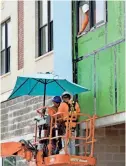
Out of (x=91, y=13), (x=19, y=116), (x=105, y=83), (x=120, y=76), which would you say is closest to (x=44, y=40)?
(x=19, y=116)

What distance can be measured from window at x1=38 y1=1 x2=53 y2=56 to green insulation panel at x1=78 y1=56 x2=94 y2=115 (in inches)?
102

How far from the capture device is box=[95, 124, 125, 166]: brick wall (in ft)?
54.7

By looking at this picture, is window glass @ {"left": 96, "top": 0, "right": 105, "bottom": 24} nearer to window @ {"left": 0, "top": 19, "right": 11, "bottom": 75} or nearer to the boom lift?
the boom lift

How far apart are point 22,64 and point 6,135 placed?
2500 millimetres

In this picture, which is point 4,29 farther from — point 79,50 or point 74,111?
point 74,111

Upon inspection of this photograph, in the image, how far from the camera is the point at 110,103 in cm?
1530

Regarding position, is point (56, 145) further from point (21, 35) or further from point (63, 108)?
point (21, 35)

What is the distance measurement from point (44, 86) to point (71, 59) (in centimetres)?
114

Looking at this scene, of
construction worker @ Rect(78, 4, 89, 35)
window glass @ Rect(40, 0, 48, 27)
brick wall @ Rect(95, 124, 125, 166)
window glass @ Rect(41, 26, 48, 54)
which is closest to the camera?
brick wall @ Rect(95, 124, 125, 166)

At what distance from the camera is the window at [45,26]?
19.4 meters

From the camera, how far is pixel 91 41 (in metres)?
16.4

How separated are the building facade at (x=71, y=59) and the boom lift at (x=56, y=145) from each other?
69cm

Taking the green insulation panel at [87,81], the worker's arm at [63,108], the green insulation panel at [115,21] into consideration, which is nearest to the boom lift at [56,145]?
Result: the worker's arm at [63,108]

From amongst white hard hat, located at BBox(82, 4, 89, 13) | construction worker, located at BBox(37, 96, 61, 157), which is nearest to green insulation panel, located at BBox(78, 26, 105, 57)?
white hard hat, located at BBox(82, 4, 89, 13)
